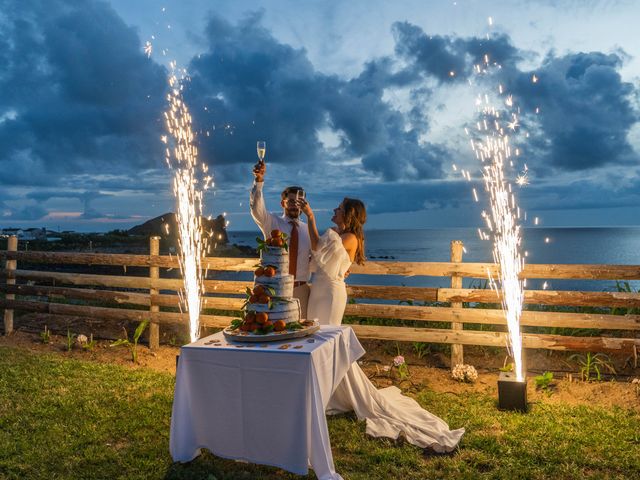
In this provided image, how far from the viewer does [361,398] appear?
5.40 m

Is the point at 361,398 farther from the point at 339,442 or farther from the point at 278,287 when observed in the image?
the point at 278,287

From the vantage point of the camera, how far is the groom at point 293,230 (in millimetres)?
5793

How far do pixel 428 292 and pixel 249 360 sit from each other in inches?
159

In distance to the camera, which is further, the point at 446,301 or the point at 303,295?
the point at 446,301

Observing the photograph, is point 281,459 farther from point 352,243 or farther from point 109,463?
point 352,243

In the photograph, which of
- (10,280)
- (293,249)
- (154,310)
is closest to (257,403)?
(293,249)

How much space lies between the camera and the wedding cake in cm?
414

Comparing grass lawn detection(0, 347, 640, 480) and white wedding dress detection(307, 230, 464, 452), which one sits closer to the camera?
→ grass lawn detection(0, 347, 640, 480)

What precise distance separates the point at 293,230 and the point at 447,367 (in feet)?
10.6

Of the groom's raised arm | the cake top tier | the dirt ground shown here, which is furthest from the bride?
the cake top tier

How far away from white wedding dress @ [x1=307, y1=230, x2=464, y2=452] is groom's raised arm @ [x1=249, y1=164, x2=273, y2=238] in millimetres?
617

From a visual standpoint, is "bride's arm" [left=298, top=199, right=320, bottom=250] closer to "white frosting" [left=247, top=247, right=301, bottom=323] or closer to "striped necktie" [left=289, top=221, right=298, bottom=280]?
"striped necktie" [left=289, top=221, right=298, bottom=280]

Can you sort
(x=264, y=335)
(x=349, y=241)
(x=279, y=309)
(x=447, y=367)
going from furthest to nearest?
(x=447, y=367)
(x=349, y=241)
(x=279, y=309)
(x=264, y=335)

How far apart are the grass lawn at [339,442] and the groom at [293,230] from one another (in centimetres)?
137
